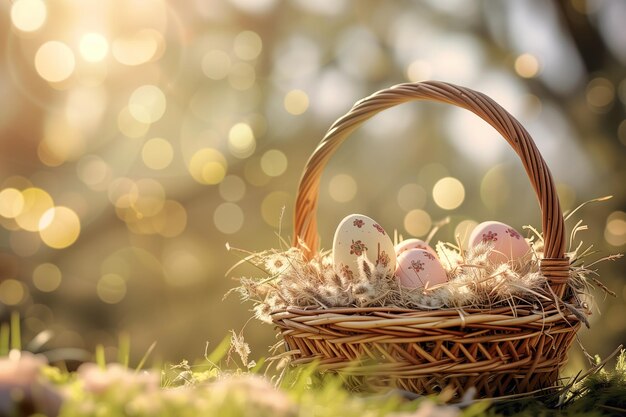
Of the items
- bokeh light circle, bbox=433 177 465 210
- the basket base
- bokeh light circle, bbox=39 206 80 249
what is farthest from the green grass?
bokeh light circle, bbox=39 206 80 249

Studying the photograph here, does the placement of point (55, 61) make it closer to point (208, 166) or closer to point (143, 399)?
point (208, 166)

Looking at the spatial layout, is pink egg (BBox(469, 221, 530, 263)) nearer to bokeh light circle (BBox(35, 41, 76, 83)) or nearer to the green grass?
the green grass

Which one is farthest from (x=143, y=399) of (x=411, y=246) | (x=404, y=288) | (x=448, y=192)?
(x=448, y=192)

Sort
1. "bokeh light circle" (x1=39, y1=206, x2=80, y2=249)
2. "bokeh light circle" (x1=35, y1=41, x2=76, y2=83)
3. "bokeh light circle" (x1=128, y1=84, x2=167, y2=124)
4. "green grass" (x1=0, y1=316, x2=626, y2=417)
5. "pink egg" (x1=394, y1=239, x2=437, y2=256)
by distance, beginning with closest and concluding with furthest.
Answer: "green grass" (x1=0, y1=316, x2=626, y2=417) → "pink egg" (x1=394, y1=239, x2=437, y2=256) → "bokeh light circle" (x1=35, y1=41, x2=76, y2=83) → "bokeh light circle" (x1=128, y1=84, x2=167, y2=124) → "bokeh light circle" (x1=39, y1=206, x2=80, y2=249)

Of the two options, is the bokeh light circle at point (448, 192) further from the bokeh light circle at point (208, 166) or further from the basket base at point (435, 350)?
the basket base at point (435, 350)

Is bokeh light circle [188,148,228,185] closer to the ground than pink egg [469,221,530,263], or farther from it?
farther from it

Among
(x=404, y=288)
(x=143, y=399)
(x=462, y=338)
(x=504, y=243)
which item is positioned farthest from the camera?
(x=504, y=243)
